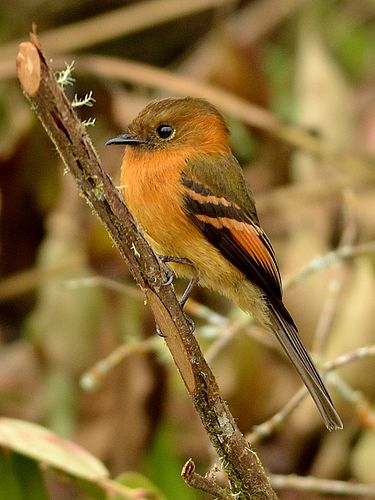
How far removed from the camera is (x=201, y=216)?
304 cm

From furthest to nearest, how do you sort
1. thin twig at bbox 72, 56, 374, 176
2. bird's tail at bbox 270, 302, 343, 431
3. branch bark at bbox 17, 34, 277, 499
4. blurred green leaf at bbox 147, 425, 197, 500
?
thin twig at bbox 72, 56, 374, 176 < blurred green leaf at bbox 147, 425, 197, 500 < bird's tail at bbox 270, 302, 343, 431 < branch bark at bbox 17, 34, 277, 499

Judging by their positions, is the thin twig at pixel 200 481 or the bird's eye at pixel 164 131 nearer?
the thin twig at pixel 200 481

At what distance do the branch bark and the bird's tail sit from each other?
0.42 meters

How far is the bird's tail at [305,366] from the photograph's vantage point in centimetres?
295

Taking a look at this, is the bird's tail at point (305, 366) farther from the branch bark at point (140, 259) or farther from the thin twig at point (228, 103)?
the thin twig at point (228, 103)

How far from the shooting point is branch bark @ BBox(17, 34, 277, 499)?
79.1 inches

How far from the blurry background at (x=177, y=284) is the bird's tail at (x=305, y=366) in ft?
1.86

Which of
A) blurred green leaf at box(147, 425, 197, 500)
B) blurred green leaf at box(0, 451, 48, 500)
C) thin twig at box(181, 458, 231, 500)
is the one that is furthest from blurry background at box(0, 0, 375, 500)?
thin twig at box(181, 458, 231, 500)

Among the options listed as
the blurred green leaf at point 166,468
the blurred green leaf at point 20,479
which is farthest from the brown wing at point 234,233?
the blurred green leaf at point 166,468

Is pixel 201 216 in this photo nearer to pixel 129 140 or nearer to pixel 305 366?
pixel 129 140

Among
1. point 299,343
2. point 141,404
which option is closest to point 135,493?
point 299,343

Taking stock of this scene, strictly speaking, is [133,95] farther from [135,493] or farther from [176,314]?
[176,314]

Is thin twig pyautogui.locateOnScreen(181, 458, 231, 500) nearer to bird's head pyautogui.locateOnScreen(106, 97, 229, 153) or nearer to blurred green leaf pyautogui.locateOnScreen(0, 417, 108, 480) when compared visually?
blurred green leaf pyautogui.locateOnScreen(0, 417, 108, 480)

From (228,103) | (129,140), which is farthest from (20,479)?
(228,103)
